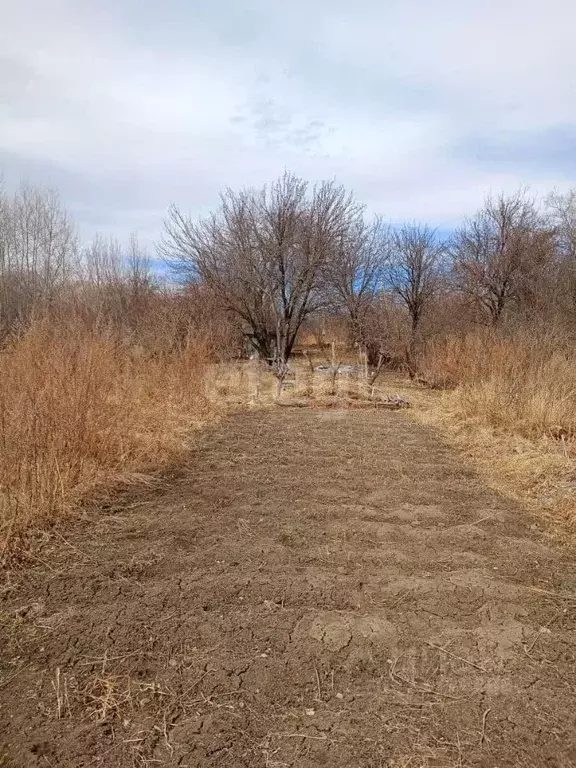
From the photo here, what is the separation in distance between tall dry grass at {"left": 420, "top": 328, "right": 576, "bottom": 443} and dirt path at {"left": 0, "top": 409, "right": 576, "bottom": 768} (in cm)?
276

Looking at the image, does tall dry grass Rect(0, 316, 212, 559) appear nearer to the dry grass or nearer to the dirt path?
the dirt path

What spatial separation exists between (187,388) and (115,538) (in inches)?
195

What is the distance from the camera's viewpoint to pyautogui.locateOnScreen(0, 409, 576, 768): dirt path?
180cm

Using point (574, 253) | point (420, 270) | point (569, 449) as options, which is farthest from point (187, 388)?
point (574, 253)

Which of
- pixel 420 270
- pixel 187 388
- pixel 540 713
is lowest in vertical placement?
pixel 540 713

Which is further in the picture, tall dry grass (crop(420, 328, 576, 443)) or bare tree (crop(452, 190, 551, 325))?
bare tree (crop(452, 190, 551, 325))

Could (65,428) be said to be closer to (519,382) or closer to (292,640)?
(292,640)

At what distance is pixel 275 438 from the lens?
673 cm

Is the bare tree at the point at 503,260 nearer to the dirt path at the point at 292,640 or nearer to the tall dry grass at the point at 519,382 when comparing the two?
the tall dry grass at the point at 519,382

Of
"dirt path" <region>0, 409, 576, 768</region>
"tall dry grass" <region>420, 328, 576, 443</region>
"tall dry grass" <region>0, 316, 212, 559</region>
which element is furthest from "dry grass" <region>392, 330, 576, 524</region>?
"tall dry grass" <region>0, 316, 212, 559</region>

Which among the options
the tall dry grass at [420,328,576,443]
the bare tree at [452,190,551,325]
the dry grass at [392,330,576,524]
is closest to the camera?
the dry grass at [392,330,576,524]

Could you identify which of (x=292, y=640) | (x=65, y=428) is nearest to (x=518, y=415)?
(x=292, y=640)

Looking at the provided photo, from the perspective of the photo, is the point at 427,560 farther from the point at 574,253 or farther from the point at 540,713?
the point at 574,253

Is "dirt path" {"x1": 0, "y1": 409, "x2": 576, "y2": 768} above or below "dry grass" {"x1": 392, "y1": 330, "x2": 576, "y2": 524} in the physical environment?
below
